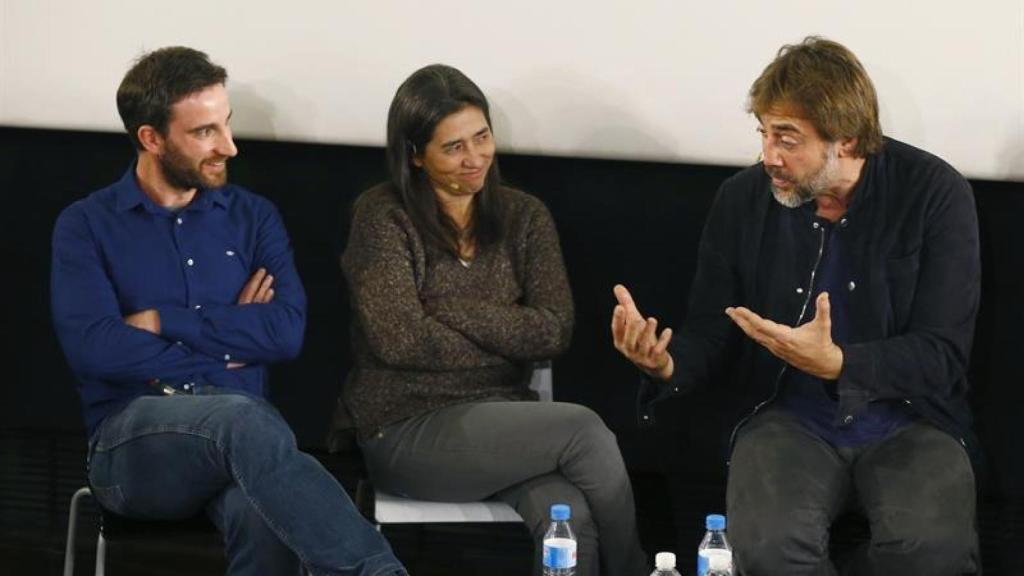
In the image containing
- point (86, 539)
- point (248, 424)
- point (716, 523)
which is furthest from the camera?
point (86, 539)

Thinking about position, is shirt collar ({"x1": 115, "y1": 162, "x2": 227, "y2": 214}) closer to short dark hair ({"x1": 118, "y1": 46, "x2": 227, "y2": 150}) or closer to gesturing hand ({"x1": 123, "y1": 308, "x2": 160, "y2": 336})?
short dark hair ({"x1": 118, "y1": 46, "x2": 227, "y2": 150})

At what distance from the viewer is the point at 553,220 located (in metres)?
4.33

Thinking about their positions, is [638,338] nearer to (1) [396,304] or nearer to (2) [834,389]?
(2) [834,389]

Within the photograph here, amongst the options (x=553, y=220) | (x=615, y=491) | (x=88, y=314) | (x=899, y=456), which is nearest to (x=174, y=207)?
(x=88, y=314)

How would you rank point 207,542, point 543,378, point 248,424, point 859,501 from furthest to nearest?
1. point 207,542
2. point 543,378
3. point 859,501
4. point 248,424

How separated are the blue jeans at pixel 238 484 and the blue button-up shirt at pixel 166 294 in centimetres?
15

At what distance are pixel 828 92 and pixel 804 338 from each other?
57 cm

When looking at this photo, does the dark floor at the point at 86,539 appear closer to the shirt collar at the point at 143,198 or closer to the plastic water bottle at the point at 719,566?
the shirt collar at the point at 143,198

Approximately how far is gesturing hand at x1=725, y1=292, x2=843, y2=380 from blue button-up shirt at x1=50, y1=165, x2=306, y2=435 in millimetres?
1127

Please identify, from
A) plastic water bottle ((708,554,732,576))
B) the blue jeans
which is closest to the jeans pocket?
the blue jeans

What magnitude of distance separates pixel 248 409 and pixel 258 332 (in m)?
0.33

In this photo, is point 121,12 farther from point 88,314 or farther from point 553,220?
point 553,220

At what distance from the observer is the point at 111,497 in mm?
3742

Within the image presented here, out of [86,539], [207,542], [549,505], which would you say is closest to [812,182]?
[549,505]
